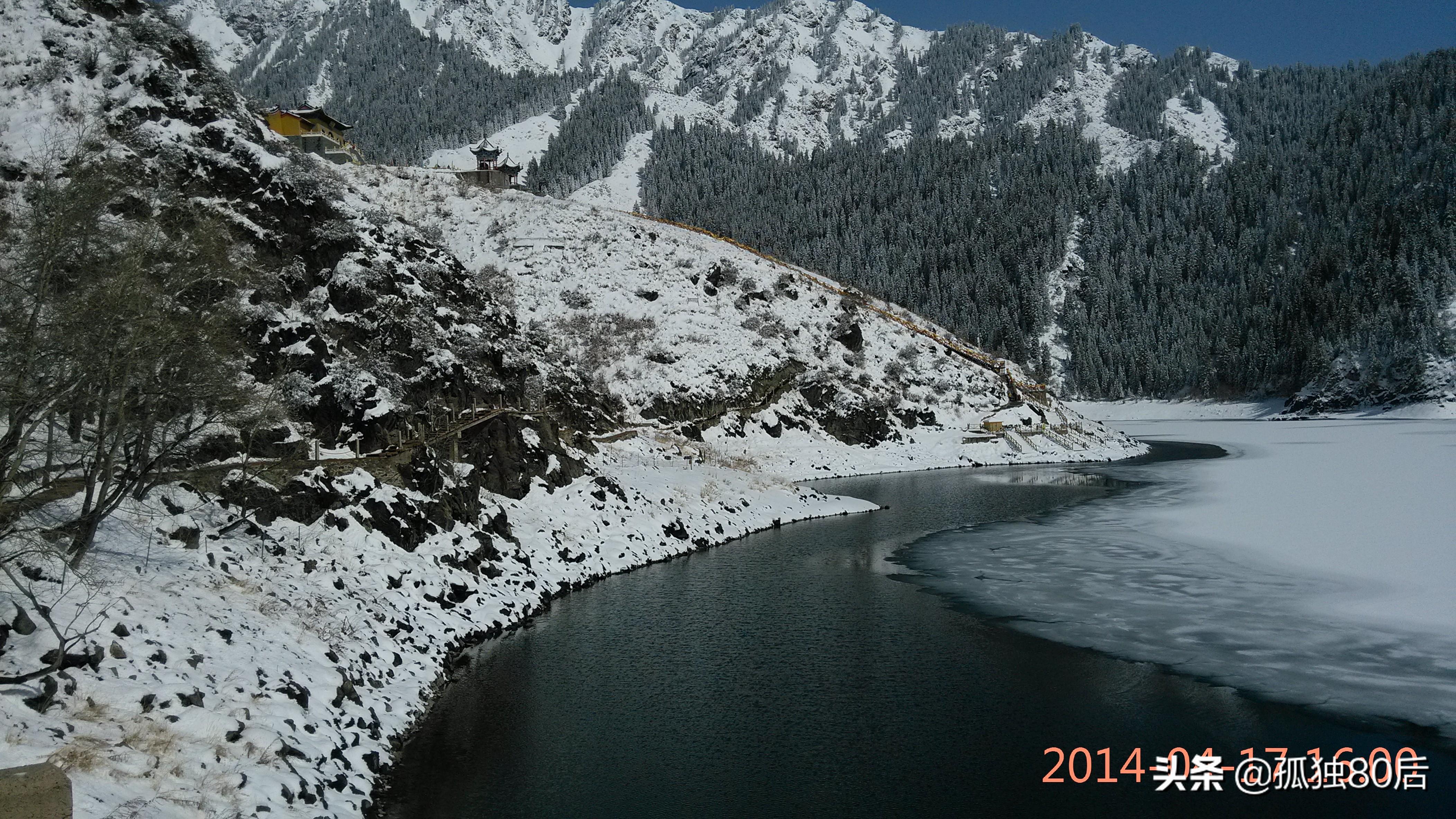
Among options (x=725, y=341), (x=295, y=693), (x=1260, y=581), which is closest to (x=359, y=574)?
(x=295, y=693)

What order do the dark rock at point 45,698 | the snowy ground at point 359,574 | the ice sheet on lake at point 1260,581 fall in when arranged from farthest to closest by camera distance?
the ice sheet on lake at point 1260,581, the snowy ground at point 359,574, the dark rock at point 45,698

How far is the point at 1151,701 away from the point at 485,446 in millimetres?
25960

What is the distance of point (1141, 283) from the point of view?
194 m

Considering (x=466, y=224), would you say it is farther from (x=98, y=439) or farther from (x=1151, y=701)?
(x=1151, y=701)

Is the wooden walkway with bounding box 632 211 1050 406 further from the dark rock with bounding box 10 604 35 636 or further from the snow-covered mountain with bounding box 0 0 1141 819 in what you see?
the dark rock with bounding box 10 604 35 636

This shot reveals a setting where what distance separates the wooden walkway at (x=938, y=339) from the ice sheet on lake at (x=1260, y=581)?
42.1 m

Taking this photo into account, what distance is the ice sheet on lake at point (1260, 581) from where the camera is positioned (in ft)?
69.1

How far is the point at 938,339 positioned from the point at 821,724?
3578 inches

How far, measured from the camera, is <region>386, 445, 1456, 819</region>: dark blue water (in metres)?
15.1

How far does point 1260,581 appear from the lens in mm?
30172

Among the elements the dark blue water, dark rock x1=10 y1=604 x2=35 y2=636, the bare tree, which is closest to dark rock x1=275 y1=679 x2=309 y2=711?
the dark blue water

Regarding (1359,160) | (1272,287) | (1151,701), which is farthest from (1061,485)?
(1359,160)

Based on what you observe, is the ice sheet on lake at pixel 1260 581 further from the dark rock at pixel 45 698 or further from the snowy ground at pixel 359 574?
the dark rock at pixel 45 698

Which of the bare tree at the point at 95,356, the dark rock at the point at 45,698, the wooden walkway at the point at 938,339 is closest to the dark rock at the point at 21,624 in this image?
the bare tree at the point at 95,356
